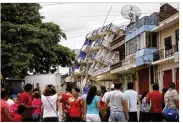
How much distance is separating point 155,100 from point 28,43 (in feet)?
61.7

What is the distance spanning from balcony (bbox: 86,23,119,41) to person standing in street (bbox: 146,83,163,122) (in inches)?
1579

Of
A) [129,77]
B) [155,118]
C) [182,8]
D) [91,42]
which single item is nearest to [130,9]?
[129,77]

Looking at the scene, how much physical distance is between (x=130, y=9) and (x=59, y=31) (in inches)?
236

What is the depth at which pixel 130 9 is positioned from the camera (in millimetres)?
30797

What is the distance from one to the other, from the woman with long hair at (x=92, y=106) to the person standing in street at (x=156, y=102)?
199 centimetres

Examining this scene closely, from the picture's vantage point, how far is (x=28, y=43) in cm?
2848

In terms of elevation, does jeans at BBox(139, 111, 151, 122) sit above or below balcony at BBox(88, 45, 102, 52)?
below

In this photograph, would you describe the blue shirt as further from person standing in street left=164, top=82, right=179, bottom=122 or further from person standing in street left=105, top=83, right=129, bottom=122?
person standing in street left=164, top=82, right=179, bottom=122

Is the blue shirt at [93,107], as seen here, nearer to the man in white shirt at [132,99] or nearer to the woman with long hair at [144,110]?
the man in white shirt at [132,99]

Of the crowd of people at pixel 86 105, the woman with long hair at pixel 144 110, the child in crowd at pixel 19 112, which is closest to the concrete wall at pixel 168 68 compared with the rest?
the woman with long hair at pixel 144 110

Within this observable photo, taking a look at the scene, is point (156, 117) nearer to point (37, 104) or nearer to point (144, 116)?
point (144, 116)

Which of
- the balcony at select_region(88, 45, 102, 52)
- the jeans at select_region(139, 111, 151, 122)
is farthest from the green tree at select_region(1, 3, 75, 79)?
the balcony at select_region(88, 45, 102, 52)

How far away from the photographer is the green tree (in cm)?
2702

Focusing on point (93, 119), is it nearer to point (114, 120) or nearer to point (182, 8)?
point (114, 120)
